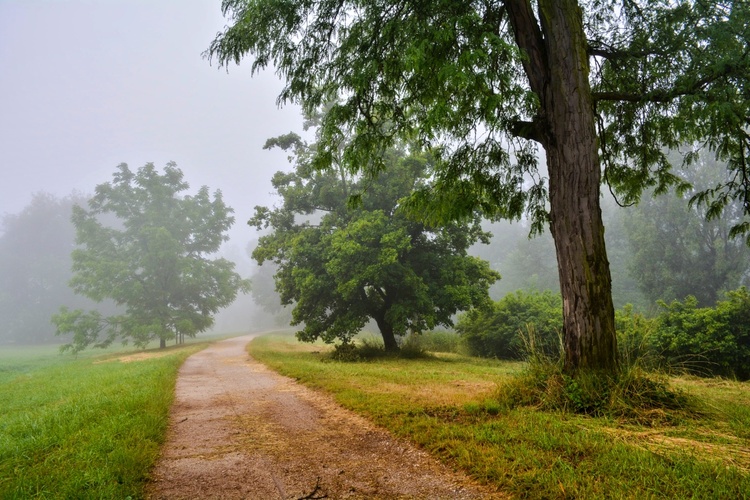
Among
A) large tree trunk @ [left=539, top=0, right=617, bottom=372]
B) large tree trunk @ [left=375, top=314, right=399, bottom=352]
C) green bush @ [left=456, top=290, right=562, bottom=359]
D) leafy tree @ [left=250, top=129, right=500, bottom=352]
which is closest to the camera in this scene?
large tree trunk @ [left=539, top=0, right=617, bottom=372]

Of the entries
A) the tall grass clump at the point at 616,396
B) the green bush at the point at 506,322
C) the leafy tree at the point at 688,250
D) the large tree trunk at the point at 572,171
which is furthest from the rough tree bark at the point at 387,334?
the leafy tree at the point at 688,250

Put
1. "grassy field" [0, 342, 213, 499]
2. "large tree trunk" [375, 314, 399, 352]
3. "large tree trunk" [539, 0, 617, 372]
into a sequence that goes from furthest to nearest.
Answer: "large tree trunk" [375, 314, 399, 352]
"large tree trunk" [539, 0, 617, 372]
"grassy field" [0, 342, 213, 499]

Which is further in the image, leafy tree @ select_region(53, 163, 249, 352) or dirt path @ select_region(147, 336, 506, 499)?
leafy tree @ select_region(53, 163, 249, 352)

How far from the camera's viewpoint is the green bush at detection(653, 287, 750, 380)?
11.0 meters

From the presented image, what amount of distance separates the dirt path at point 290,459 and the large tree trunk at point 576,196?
119 inches

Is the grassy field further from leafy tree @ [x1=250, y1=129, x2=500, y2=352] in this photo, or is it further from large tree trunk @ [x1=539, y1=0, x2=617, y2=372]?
leafy tree @ [x1=250, y1=129, x2=500, y2=352]

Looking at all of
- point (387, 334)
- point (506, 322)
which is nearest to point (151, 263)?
point (387, 334)

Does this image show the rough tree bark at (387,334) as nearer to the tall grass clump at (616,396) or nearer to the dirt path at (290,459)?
the dirt path at (290,459)

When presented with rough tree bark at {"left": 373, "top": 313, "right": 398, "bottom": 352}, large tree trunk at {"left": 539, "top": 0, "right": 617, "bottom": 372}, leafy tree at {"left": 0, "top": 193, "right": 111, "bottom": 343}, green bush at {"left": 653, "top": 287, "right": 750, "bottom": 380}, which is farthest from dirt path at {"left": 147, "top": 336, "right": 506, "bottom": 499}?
leafy tree at {"left": 0, "top": 193, "right": 111, "bottom": 343}

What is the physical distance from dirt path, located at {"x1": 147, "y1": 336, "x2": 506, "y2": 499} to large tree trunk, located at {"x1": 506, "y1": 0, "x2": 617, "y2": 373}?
9.97 feet

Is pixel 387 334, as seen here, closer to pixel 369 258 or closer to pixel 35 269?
pixel 369 258

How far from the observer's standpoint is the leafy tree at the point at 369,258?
1531 centimetres

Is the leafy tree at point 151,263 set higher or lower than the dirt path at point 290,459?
higher

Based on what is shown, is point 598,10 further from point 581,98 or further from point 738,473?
point 738,473
